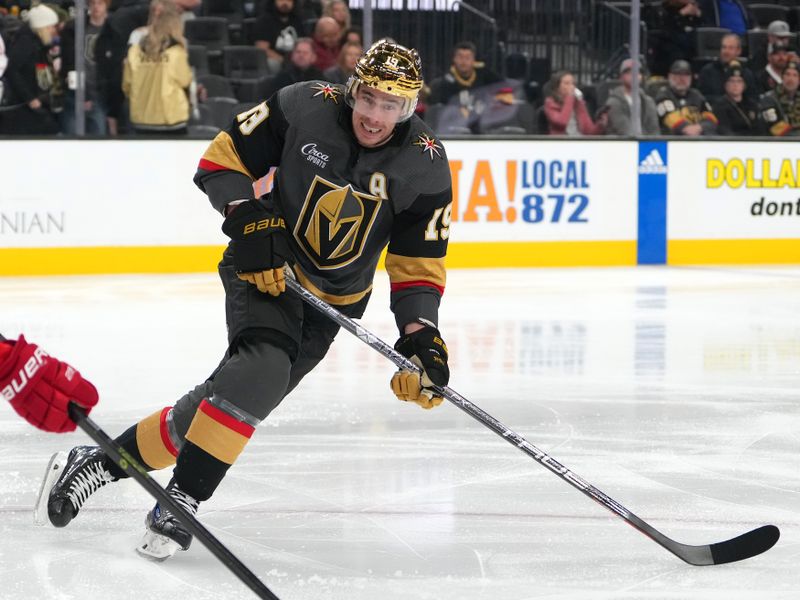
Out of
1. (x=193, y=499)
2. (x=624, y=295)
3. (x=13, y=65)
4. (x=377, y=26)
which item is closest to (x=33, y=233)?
(x=13, y=65)

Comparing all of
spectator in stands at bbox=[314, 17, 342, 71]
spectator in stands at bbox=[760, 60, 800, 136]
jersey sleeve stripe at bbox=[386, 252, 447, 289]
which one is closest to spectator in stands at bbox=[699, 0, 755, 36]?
spectator in stands at bbox=[760, 60, 800, 136]

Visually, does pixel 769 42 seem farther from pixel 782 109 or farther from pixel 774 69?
pixel 782 109

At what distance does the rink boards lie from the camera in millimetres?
7938

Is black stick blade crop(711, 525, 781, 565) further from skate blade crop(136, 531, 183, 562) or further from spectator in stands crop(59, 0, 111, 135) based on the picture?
spectator in stands crop(59, 0, 111, 135)

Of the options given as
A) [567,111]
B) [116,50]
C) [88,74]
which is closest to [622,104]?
[567,111]

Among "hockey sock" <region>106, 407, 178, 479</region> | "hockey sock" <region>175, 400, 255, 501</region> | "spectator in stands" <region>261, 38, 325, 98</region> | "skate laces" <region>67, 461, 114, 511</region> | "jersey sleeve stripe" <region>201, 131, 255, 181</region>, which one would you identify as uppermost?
"jersey sleeve stripe" <region>201, 131, 255, 181</region>

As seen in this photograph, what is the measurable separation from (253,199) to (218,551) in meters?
0.81

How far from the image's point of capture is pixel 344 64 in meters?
8.35

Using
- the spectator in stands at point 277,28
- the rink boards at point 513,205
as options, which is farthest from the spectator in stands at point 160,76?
the spectator in stands at point 277,28

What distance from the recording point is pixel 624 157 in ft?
29.6

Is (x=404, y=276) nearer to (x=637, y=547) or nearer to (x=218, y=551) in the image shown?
(x=637, y=547)

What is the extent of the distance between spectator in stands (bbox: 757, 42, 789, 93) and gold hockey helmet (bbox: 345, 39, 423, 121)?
24.8ft

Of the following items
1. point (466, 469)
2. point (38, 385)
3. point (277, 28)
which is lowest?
point (466, 469)

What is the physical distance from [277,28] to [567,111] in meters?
2.04
